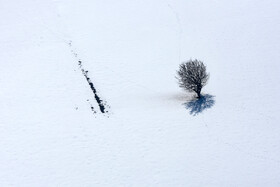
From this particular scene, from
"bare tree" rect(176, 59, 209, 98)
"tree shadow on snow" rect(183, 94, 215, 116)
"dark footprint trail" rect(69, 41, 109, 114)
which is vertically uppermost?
"dark footprint trail" rect(69, 41, 109, 114)

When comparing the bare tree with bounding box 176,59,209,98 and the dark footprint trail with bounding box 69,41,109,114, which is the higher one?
the dark footprint trail with bounding box 69,41,109,114

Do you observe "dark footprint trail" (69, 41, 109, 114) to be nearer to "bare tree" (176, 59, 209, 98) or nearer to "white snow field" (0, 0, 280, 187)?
"white snow field" (0, 0, 280, 187)

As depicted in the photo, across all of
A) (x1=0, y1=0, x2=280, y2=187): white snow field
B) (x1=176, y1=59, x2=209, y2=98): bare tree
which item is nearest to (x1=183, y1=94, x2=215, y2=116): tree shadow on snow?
(x1=0, y1=0, x2=280, y2=187): white snow field

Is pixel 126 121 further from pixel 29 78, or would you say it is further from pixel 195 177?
pixel 29 78

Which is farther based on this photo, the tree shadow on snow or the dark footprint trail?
the dark footprint trail


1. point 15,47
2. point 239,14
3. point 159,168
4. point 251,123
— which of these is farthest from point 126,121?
point 239,14

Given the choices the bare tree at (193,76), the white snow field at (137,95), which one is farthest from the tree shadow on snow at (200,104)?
the bare tree at (193,76)
